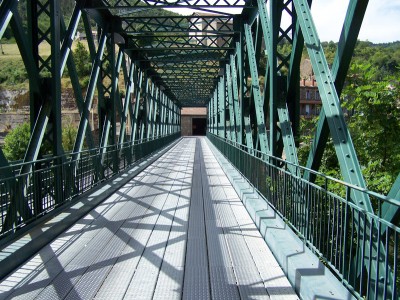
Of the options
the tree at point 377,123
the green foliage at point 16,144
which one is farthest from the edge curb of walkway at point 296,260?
the green foliage at point 16,144

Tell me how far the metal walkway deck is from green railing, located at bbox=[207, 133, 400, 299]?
517 mm

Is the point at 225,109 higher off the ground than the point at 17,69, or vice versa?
the point at 17,69

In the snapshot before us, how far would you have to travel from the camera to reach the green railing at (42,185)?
16.5ft

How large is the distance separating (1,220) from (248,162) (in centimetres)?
529

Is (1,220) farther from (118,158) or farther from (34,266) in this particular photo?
(118,158)

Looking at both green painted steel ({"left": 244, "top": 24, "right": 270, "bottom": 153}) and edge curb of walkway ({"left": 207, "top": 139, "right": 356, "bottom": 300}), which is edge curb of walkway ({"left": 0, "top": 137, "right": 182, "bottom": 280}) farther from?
green painted steel ({"left": 244, "top": 24, "right": 270, "bottom": 153})

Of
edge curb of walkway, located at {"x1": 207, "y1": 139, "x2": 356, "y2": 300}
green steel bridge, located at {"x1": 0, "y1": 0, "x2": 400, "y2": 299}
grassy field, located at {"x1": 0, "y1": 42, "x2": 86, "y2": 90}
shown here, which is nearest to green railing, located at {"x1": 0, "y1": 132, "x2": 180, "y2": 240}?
green steel bridge, located at {"x1": 0, "y1": 0, "x2": 400, "y2": 299}

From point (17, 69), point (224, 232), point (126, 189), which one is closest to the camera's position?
point (224, 232)

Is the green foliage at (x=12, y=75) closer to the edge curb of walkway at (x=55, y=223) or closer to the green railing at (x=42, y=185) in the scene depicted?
the green railing at (x=42, y=185)

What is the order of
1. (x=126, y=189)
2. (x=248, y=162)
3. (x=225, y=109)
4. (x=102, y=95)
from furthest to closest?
(x=225, y=109), (x=102, y=95), (x=126, y=189), (x=248, y=162)

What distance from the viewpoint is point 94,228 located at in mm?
6176

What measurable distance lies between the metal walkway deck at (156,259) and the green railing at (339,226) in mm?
517

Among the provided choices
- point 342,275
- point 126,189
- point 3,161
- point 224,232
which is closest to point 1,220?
point 3,161

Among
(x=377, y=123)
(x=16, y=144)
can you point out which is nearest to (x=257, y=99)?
(x=377, y=123)
